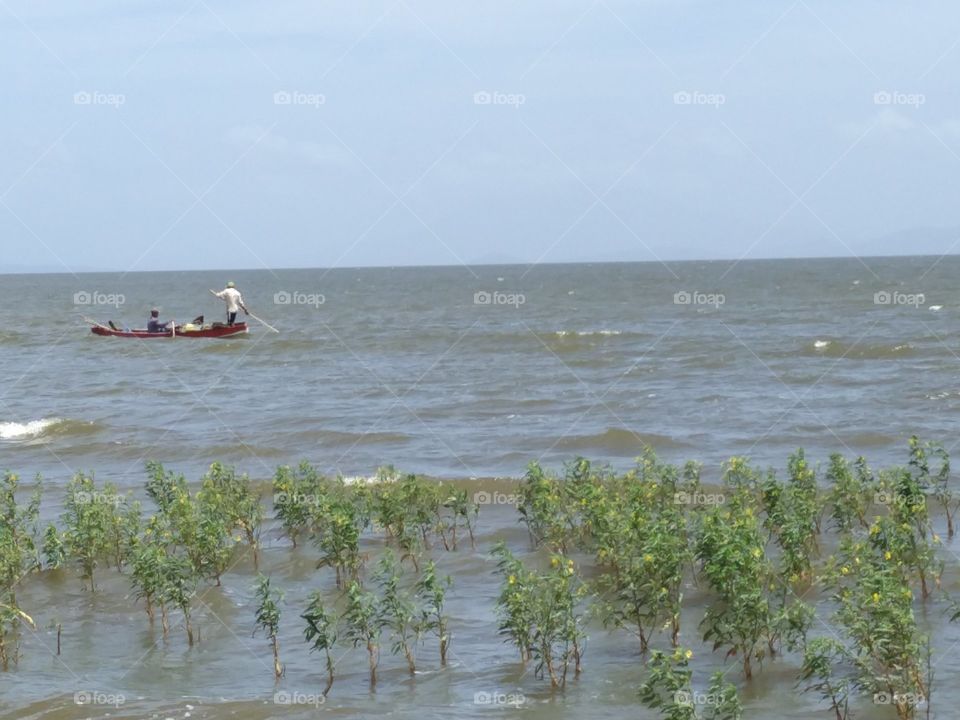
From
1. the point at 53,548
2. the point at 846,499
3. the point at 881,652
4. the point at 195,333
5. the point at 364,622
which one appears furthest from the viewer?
the point at 195,333

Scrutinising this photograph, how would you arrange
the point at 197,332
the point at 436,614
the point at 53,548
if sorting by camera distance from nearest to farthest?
1. the point at 436,614
2. the point at 53,548
3. the point at 197,332

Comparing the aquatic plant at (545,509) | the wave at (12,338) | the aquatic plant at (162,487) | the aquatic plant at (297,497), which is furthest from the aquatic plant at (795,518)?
the wave at (12,338)

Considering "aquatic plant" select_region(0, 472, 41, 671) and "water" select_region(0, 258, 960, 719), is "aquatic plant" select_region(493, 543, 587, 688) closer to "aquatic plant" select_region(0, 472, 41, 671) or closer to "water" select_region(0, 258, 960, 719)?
"water" select_region(0, 258, 960, 719)

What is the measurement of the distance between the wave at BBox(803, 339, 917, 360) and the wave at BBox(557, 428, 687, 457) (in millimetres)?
15489

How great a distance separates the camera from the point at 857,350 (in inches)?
1502

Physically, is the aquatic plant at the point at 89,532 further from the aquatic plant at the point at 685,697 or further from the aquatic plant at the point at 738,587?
the aquatic plant at the point at 685,697

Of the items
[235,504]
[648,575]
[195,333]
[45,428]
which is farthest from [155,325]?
[648,575]

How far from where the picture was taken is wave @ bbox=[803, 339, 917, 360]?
119 feet

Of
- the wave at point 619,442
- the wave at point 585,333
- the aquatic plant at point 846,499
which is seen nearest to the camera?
the aquatic plant at point 846,499

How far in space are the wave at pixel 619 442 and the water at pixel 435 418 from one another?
8 centimetres

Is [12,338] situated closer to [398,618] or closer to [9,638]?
[9,638]

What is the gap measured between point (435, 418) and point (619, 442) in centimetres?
482

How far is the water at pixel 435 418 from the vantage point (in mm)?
10234

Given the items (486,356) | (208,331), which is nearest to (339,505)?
(486,356)
